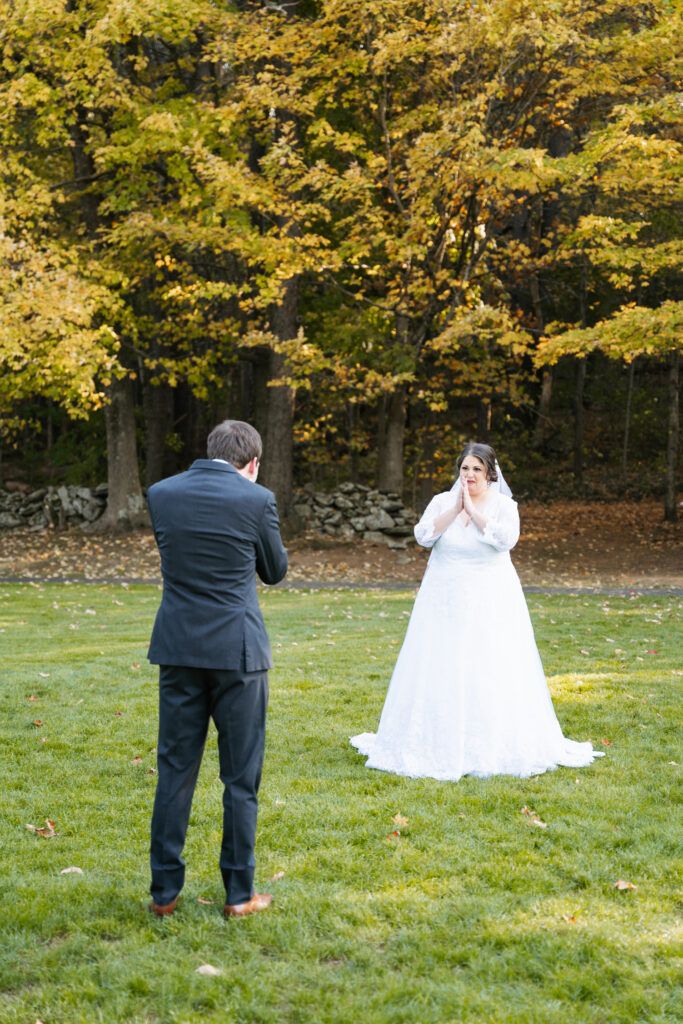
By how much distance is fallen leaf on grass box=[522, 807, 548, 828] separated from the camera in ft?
17.2

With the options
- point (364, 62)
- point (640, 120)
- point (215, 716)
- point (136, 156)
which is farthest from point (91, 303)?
point (215, 716)

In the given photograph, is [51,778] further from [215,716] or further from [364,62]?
[364,62]

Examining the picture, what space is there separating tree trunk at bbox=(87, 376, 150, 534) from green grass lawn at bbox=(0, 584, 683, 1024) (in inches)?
533

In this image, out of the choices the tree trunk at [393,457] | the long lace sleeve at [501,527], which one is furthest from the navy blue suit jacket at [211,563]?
the tree trunk at [393,457]

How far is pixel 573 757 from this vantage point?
21.2 feet

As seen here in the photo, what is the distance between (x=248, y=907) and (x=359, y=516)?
17.4m

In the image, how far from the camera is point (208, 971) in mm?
3672

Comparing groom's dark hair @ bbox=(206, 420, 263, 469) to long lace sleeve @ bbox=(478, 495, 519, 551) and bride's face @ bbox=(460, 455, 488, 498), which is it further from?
long lace sleeve @ bbox=(478, 495, 519, 551)

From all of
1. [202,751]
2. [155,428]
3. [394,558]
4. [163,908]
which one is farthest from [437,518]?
[155,428]

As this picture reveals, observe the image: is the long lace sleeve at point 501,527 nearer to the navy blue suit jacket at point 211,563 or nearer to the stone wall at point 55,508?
the navy blue suit jacket at point 211,563

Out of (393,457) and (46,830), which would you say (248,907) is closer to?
(46,830)

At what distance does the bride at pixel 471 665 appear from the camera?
622 centimetres

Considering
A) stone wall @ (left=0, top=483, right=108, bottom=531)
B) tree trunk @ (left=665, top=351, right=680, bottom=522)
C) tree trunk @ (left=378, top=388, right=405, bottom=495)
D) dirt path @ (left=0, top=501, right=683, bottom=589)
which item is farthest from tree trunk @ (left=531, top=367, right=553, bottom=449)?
stone wall @ (left=0, top=483, right=108, bottom=531)

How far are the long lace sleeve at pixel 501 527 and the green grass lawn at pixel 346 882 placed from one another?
57.6 inches
